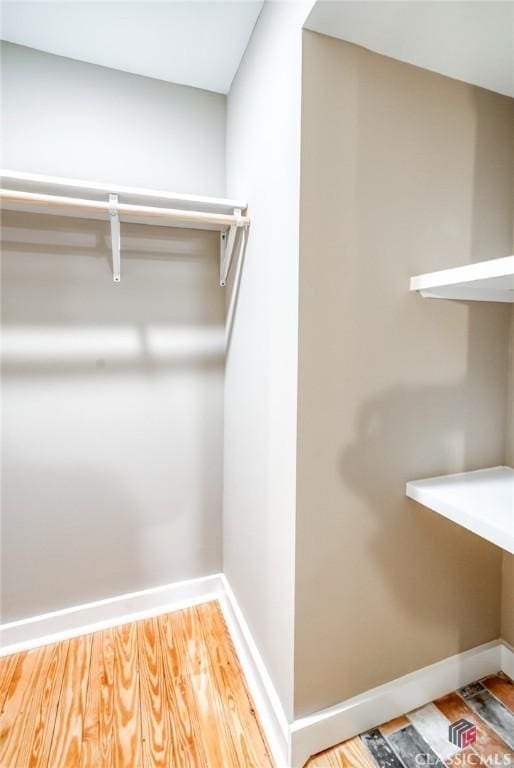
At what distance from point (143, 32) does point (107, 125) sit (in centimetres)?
33

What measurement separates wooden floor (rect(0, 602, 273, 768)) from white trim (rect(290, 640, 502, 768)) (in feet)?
0.51

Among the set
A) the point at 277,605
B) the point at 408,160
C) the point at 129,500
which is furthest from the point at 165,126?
the point at 277,605

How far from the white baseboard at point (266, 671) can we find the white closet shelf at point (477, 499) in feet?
2.07

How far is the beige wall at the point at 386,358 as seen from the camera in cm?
97

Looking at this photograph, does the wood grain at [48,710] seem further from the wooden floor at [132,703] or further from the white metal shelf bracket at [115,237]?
the white metal shelf bracket at [115,237]

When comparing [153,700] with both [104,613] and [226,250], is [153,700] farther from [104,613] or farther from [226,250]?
[226,250]

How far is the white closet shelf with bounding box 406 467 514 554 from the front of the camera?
2.80ft

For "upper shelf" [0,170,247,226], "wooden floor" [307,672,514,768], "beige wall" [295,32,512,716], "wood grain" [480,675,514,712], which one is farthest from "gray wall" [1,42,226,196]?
"wood grain" [480,675,514,712]

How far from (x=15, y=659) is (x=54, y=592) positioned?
0.24m

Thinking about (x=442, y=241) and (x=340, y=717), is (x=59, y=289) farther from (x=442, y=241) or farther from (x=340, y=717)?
(x=340, y=717)

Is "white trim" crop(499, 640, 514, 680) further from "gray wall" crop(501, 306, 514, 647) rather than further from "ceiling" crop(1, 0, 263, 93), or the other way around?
"ceiling" crop(1, 0, 263, 93)

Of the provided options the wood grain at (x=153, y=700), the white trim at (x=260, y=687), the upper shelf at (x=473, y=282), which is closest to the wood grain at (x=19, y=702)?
the wood grain at (x=153, y=700)

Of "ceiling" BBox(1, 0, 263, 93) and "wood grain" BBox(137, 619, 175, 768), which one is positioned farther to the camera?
"ceiling" BBox(1, 0, 263, 93)

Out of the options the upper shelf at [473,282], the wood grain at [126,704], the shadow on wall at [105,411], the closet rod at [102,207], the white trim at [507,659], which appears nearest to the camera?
the upper shelf at [473,282]
